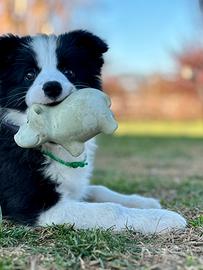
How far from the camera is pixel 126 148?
1084cm

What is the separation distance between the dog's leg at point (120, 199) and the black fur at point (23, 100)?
32.5 inches

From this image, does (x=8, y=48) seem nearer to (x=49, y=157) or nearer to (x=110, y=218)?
(x=49, y=157)

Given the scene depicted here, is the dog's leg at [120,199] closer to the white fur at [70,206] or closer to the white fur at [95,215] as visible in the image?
the white fur at [70,206]

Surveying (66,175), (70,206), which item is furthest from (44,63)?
(70,206)

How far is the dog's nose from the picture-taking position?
10.5 feet

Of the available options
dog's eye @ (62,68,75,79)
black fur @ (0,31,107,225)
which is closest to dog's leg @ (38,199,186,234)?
black fur @ (0,31,107,225)

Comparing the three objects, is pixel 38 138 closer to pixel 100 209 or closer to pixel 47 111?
pixel 47 111

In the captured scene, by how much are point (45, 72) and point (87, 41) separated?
2.06 feet

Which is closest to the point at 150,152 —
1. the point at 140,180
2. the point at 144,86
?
the point at 140,180

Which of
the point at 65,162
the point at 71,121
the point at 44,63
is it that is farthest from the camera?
the point at 65,162

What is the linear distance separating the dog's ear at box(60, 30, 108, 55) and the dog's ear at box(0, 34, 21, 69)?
16.0 inches

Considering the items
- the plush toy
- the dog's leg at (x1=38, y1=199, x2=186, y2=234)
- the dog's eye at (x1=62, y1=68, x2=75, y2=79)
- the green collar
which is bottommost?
the dog's leg at (x1=38, y1=199, x2=186, y2=234)

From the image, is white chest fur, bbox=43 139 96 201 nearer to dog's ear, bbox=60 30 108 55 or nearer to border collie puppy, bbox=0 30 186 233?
border collie puppy, bbox=0 30 186 233

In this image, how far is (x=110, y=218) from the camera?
328cm
